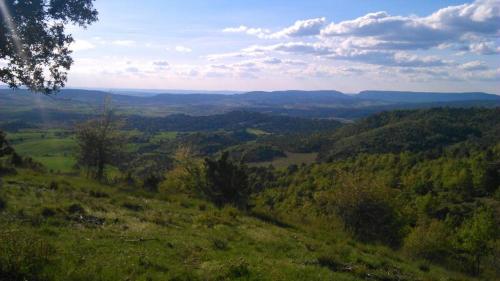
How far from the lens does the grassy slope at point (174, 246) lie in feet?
34.1

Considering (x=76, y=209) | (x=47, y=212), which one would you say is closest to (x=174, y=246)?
(x=47, y=212)

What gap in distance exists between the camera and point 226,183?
32.8 metres

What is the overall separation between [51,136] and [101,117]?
139379 mm

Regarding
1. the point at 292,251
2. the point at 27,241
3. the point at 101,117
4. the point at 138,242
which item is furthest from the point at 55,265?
the point at 101,117

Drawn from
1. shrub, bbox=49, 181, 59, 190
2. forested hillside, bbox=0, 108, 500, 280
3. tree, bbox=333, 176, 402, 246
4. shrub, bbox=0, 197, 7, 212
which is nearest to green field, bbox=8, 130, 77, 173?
forested hillside, bbox=0, 108, 500, 280

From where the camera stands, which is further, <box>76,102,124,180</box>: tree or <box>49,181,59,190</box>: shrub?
<box>76,102,124,180</box>: tree

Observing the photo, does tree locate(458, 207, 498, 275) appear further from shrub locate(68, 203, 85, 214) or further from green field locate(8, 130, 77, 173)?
green field locate(8, 130, 77, 173)

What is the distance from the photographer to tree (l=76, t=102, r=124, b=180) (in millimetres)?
40188

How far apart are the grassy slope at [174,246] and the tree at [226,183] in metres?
11.1

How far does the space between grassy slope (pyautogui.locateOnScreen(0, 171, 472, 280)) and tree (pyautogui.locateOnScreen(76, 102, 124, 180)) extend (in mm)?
19332

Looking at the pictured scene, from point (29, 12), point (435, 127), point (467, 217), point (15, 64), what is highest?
point (29, 12)

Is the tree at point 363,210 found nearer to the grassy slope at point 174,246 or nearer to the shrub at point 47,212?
the grassy slope at point 174,246

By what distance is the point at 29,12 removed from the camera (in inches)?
527

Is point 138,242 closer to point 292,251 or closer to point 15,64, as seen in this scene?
Answer: point 292,251
